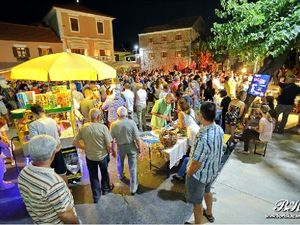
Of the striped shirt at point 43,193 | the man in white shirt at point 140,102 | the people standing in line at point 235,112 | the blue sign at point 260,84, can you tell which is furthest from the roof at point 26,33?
the striped shirt at point 43,193

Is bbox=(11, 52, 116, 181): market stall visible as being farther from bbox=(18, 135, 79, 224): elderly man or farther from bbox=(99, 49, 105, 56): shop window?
bbox=(99, 49, 105, 56): shop window

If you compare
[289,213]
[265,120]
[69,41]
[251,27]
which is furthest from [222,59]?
[289,213]

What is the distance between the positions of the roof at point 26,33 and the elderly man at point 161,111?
64.6 feet

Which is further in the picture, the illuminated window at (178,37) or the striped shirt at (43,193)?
the illuminated window at (178,37)

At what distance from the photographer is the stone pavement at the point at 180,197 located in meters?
3.28

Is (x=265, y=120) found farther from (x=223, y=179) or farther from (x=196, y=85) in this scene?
(x=196, y=85)

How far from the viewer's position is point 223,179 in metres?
4.23

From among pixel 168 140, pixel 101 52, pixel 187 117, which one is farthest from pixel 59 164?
pixel 101 52

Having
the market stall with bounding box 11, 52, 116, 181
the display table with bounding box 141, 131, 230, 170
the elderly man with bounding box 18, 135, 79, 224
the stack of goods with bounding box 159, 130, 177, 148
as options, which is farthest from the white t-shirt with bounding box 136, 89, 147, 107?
the elderly man with bounding box 18, 135, 79, 224

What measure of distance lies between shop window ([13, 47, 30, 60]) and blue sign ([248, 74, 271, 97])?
20937mm

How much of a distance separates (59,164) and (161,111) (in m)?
2.83

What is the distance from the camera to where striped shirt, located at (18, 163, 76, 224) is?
164 cm

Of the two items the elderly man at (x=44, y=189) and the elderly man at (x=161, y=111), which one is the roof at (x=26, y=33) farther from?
the elderly man at (x=44, y=189)

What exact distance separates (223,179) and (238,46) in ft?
14.4
